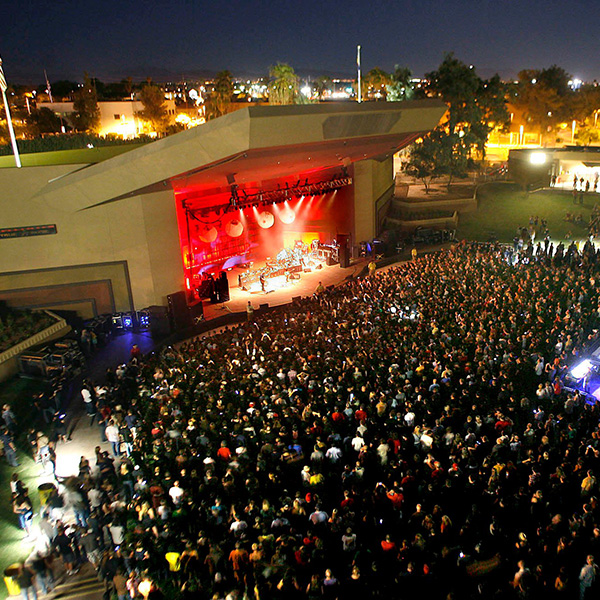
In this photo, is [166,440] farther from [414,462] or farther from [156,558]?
[414,462]

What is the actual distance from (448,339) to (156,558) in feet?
26.6

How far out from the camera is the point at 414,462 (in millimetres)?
7988

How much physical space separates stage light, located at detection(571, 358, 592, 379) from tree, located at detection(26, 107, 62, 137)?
44.9 meters

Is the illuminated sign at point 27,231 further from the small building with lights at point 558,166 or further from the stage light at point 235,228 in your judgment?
the small building with lights at point 558,166

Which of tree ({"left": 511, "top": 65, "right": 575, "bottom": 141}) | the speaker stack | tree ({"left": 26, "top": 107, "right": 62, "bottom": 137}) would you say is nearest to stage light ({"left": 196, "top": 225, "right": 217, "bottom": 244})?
the speaker stack

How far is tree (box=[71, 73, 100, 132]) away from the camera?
1631 inches

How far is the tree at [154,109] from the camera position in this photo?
4397 cm

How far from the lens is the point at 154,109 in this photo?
44.3 metres

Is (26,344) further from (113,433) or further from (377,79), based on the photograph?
(377,79)

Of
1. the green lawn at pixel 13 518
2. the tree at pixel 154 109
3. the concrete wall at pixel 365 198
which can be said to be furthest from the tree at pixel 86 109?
the green lawn at pixel 13 518

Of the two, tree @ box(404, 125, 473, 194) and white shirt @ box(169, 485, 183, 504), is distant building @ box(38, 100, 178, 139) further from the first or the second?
white shirt @ box(169, 485, 183, 504)

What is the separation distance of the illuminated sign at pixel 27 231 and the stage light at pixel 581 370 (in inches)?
605

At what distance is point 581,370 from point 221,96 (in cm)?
4832

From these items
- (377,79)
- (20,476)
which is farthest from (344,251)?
(377,79)
